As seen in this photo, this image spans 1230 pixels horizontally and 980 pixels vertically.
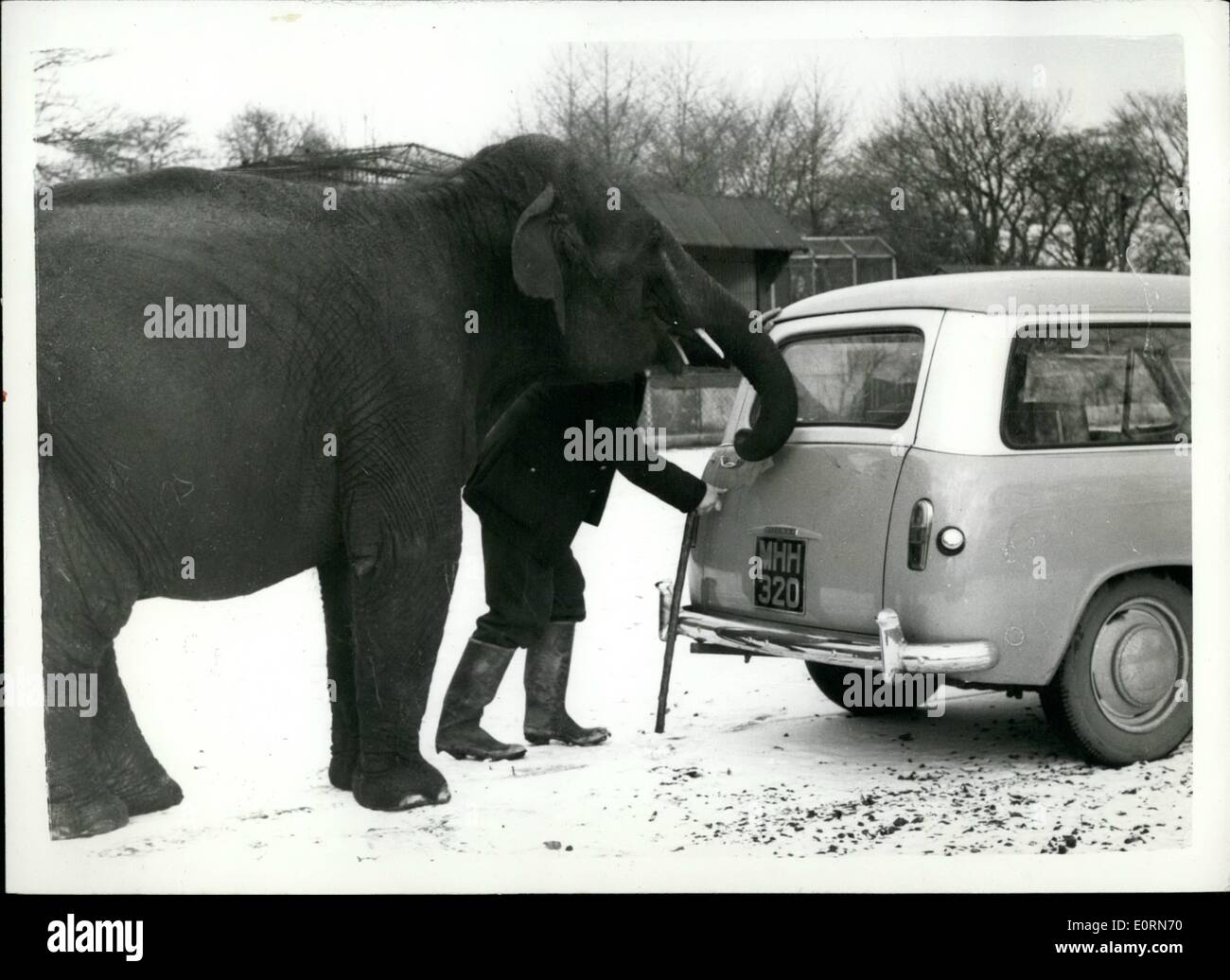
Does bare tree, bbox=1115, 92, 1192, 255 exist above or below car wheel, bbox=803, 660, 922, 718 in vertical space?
above

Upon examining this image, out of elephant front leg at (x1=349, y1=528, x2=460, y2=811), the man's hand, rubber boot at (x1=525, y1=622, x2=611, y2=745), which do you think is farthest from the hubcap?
elephant front leg at (x1=349, y1=528, x2=460, y2=811)

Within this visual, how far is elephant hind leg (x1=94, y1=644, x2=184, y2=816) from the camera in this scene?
512cm

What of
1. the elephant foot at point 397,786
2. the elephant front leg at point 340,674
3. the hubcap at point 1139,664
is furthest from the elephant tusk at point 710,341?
the elephant foot at point 397,786

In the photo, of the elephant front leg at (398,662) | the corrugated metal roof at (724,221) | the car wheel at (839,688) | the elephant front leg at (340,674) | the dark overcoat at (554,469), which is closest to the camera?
the elephant front leg at (398,662)

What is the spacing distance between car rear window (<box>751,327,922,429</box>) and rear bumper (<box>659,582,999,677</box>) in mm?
761

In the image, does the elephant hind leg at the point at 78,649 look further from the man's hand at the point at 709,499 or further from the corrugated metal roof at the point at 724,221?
the corrugated metal roof at the point at 724,221

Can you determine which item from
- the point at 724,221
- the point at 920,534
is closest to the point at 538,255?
the point at 724,221

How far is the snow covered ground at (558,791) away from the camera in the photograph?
520 centimetres

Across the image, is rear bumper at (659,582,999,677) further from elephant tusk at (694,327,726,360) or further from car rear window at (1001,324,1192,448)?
elephant tusk at (694,327,726,360)

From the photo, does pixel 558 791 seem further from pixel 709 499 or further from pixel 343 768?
pixel 709 499

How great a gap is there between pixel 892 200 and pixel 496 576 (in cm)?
225

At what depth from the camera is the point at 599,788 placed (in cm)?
543

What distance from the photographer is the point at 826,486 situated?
17.8 ft

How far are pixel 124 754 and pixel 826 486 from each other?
2593 mm
